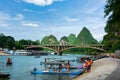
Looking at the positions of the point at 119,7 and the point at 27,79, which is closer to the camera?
the point at 119,7

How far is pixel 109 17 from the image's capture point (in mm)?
30781

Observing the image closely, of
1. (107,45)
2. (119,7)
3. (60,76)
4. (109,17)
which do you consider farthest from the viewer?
(107,45)

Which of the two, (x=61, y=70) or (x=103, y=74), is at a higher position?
(x=103, y=74)

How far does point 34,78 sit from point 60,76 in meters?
5.30

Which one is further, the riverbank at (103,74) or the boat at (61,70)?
the boat at (61,70)

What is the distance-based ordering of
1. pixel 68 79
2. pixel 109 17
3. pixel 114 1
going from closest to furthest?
1. pixel 114 1
2. pixel 109 17
3. pixel 68 79

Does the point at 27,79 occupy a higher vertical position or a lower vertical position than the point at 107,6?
lower

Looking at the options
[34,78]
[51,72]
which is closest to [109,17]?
[34,78]

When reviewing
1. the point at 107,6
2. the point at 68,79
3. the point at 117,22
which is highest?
the point at 107,6

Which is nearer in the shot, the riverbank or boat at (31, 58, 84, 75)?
the riverbank

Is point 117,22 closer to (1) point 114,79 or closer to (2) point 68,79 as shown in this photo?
(1) point 114,79

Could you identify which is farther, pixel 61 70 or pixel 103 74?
pixel 61 70

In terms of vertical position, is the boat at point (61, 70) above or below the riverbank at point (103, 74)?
below

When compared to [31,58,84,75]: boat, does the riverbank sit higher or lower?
higher
